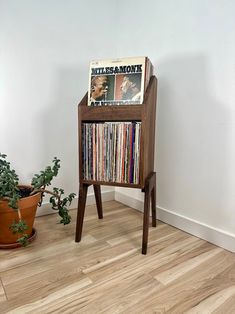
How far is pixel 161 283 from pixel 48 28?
151 cm

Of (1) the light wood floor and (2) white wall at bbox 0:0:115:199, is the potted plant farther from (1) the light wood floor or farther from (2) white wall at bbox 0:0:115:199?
(2) white wall at bbox 0:0:115:199

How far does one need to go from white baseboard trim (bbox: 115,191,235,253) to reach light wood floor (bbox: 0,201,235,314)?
33 mm

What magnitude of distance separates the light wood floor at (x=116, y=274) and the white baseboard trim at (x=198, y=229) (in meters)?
0.03

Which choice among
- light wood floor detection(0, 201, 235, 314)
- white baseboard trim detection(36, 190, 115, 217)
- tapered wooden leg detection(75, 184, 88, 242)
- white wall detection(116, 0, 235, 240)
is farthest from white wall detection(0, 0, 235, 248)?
tapered wooden leg detection(75, 184, 88, 242)

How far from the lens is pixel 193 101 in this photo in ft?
4.11

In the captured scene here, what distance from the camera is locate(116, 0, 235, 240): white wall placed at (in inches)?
43.8

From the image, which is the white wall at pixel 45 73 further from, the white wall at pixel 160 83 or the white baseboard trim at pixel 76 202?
the white baseboard trim at pixel 76 202

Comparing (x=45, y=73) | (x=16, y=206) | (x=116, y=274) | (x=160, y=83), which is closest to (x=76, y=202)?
(x=16, y=206)

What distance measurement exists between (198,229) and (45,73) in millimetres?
1310

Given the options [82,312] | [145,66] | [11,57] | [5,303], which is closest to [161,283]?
[82,312]

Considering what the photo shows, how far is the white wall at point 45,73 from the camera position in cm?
131

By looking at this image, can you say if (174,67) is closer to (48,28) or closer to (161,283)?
(48,28)

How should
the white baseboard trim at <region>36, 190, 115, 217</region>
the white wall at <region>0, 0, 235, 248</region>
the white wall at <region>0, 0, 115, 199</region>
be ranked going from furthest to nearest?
1. the white baseboard trim at <region>36, 190, 115, 217</region>
2. the white wall at <region>0, 0, 115, 199</region>
3. the white wall at <region>0, 0, 235, 248</region>

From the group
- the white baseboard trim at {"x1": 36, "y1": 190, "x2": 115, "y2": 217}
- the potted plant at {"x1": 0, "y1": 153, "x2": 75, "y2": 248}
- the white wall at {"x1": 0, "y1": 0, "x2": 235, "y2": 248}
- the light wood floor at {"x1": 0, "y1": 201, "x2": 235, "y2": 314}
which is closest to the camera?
the light wood floor at {"x1": 0, "y1": 201, "x2": 235, "y2": 314}
